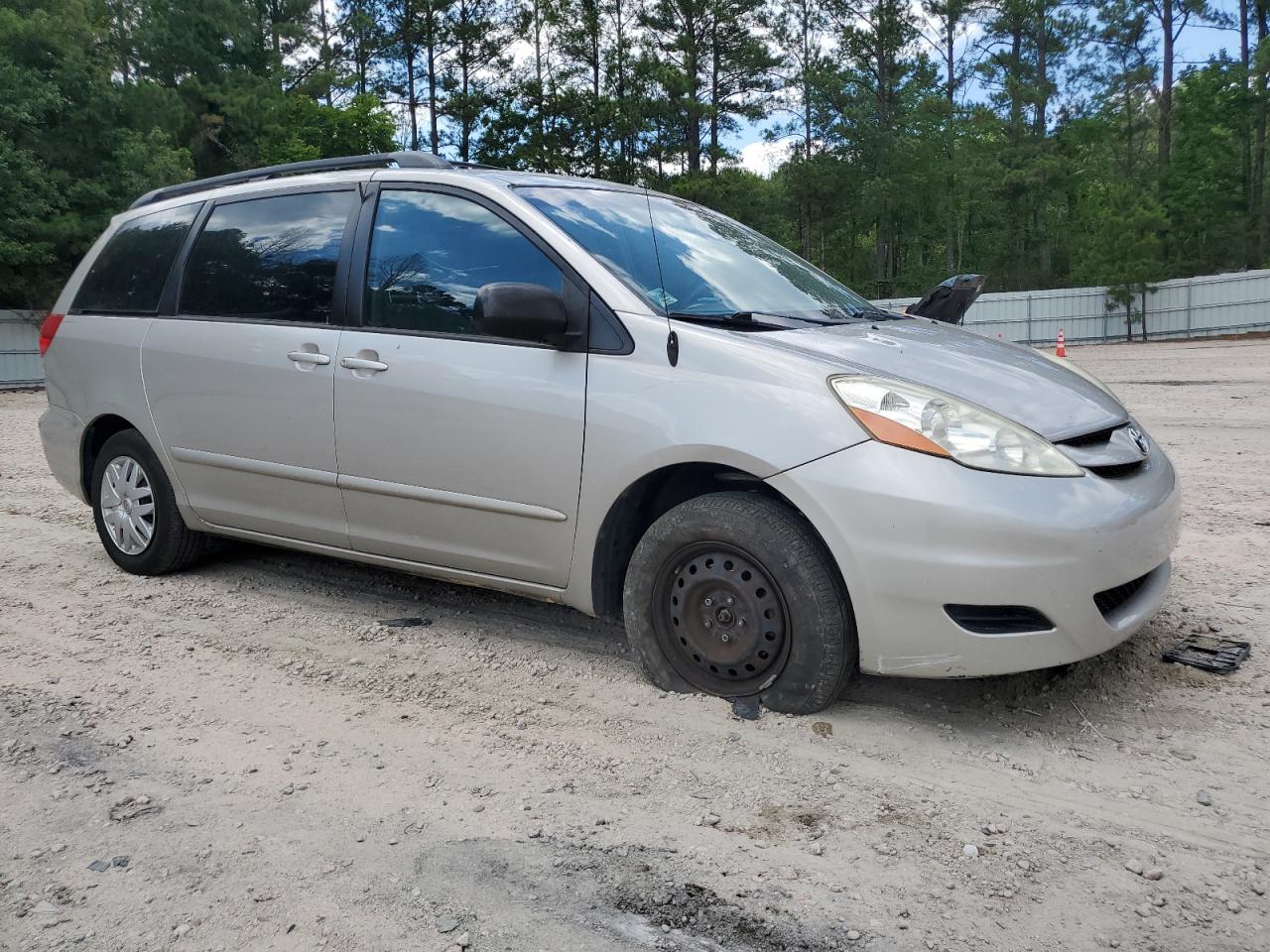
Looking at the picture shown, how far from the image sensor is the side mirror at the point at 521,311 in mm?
3480

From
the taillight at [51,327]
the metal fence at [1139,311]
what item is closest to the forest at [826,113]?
the metal fence at [1139,311]

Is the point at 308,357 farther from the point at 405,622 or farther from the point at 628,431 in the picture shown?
the point at 628,431

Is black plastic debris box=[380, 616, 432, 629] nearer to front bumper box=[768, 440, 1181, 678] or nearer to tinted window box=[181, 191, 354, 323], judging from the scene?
tinted window box=[181, 191, 354, 323]

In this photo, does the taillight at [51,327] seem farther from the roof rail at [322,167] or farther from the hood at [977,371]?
the hood at [977,371]

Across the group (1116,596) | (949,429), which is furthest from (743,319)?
(1116,596)

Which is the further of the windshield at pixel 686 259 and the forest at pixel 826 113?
the forest at pixel 826 113

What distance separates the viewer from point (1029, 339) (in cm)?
3494

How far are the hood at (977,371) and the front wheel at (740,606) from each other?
0.54 metres

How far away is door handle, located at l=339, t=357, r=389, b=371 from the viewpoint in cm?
408

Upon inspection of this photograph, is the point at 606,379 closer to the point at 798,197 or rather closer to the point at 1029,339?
the point at 1029,339

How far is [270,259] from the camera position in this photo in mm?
4633

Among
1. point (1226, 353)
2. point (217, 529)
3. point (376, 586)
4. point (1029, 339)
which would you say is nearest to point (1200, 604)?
point (376, 586)

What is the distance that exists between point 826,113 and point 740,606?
43.0 meters

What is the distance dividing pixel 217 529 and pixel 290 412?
910 mm
